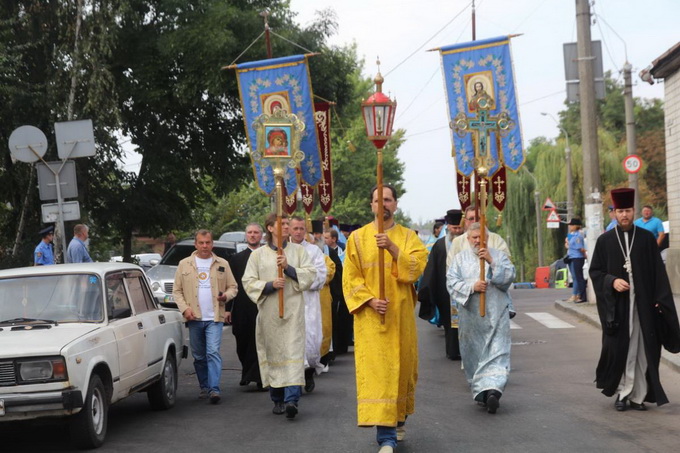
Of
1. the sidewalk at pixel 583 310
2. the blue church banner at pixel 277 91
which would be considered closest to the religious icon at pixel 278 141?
the blue church banner at pixel 277 91

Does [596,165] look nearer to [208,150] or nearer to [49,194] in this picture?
[49,194]

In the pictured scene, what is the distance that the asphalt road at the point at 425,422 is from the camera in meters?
8.62

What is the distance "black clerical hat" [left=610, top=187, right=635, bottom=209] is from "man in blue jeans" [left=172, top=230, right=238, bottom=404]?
3.92 metres

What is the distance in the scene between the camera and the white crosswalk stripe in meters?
19.3

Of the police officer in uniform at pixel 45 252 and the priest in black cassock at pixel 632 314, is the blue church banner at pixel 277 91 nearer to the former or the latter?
the police officer in uniform at pixel 45 252

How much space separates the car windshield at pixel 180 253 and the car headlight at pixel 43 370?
14803mm

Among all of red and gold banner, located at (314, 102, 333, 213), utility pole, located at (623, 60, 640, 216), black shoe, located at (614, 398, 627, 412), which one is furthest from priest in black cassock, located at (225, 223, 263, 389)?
utility pole, located at (623, 60, 640, 216)

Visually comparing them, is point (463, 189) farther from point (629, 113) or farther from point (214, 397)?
point (214, 397)

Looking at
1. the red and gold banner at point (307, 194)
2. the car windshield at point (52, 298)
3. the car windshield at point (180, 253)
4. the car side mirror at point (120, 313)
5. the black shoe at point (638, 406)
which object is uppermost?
the red and gold banner at point (307, 194)

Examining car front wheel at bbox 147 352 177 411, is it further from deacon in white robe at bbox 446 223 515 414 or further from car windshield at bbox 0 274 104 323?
deacon in white robe at bbox 446 223 515 414

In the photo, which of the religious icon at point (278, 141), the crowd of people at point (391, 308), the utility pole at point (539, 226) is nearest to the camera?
the crowd of people at point (391, 308)

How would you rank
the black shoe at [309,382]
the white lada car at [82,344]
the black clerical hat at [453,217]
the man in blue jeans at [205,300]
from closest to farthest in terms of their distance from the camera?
the white lada car at [82,344]
the man in blue jeans at [205,300]
the black shoe at [309,382]
the black clerical hat at [453,217]

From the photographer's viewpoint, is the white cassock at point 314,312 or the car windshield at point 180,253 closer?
the white cassock at point 314,312

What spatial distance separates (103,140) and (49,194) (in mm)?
10944
